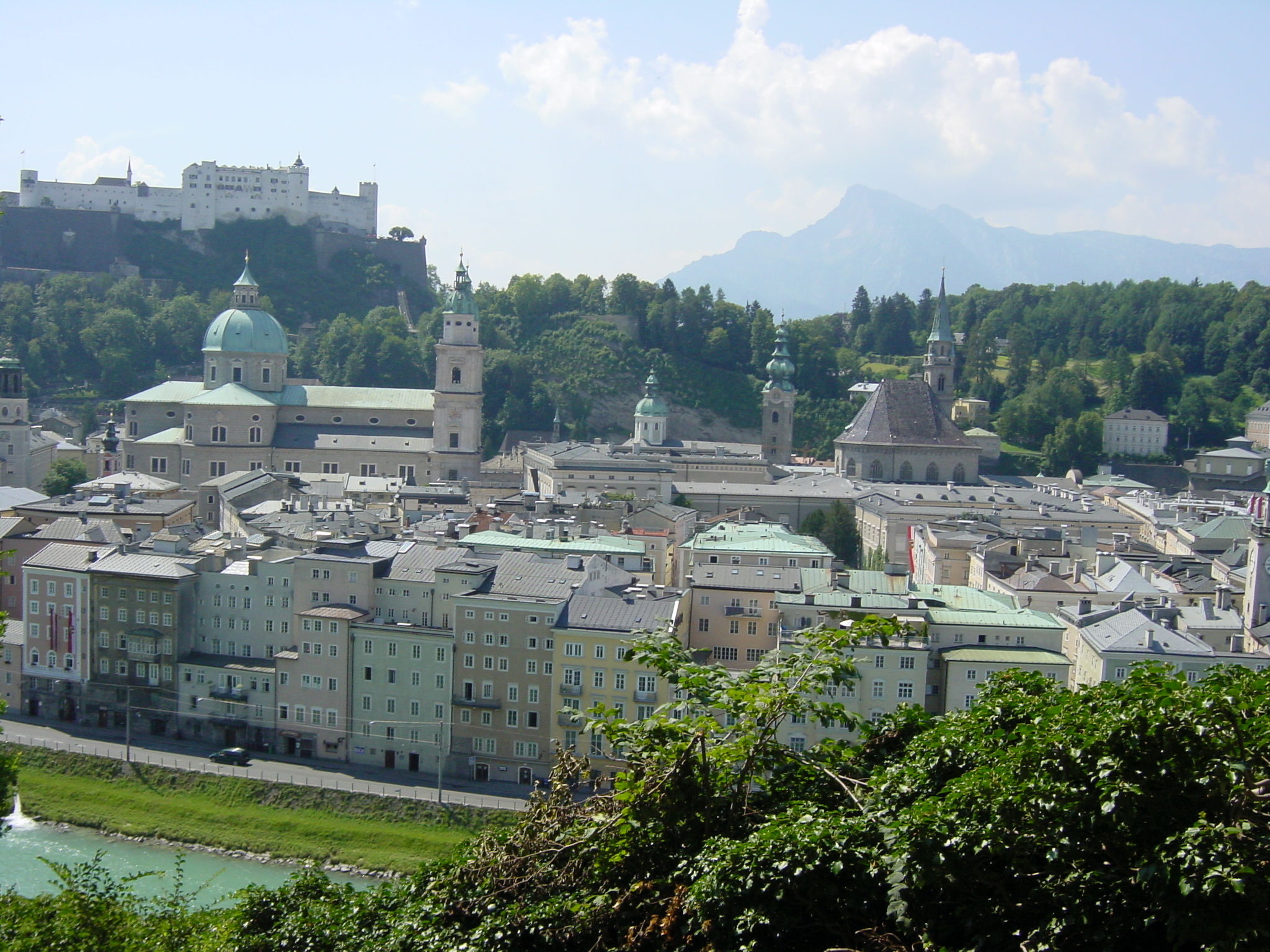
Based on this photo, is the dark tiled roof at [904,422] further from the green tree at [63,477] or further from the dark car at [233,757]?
the dark car at [233,757]

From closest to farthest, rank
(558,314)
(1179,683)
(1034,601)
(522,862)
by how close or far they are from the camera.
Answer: (1179,683), (522,862), (1034,601), (558,314)

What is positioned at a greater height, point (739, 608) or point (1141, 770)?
point (1141, 770)

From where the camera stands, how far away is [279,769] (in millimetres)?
28906

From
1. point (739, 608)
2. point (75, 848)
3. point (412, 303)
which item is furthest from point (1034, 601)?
point (412, 303)

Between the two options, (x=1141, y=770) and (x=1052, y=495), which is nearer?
(x=1141, y=770)

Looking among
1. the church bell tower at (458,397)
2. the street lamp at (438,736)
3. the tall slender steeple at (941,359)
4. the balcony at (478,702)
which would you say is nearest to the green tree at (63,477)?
the church bell tower at (458,397)

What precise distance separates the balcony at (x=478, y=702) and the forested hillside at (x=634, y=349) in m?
43.7

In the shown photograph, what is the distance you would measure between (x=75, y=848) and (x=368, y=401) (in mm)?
38639

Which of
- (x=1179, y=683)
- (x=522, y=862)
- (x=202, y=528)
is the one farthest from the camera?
(x=202, y=528)

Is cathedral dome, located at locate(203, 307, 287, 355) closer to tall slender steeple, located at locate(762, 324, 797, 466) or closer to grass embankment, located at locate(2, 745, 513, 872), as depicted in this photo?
tall slender steeple, located at locate(762, 324, 797, 466)

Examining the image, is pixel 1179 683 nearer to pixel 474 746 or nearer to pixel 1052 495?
pixel 474 746

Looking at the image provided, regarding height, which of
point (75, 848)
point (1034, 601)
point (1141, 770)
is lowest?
point (75, 848)

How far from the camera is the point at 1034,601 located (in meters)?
34.2

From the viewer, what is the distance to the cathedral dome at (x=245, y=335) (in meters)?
64.6
